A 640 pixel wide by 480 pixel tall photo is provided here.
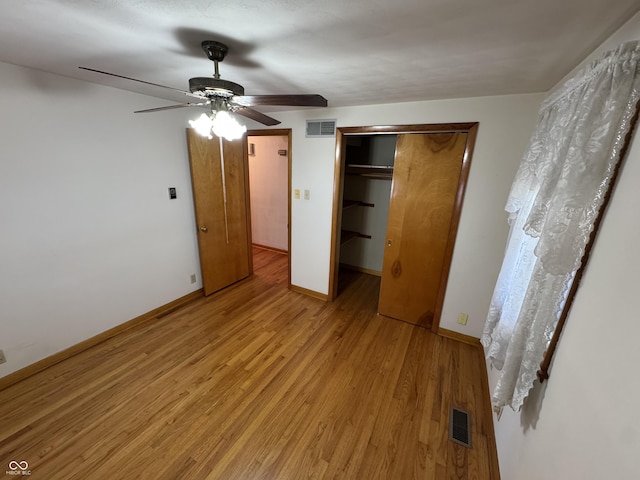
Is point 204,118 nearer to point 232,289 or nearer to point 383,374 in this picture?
point 383,374

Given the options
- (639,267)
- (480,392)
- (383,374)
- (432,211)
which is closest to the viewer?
(639,267)

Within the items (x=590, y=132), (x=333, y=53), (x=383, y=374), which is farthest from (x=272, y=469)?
(x=333, y=53)

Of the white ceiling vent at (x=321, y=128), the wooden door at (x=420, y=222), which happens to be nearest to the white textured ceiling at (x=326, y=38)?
the wooden door at (x=420, y=222)

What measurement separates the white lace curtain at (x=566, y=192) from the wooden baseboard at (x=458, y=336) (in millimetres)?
1366

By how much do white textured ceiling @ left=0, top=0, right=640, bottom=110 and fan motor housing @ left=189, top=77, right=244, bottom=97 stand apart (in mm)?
189

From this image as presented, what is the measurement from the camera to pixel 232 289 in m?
3.41

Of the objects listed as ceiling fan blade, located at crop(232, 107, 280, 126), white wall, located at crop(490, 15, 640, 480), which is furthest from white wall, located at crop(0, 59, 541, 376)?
white wall, located at crop(490, 15, 640, 480)

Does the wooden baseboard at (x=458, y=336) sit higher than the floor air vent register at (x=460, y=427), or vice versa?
the wooden baseboard at (x=458, y=336)

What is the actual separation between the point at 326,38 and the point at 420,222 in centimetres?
182

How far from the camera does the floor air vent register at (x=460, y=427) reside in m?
1.62

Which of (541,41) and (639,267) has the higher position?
(541,41)

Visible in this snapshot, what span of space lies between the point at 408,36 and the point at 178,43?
1.09 meters

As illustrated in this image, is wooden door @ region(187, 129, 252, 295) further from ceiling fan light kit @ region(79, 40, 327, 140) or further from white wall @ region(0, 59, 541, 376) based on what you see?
ceiling fan light kit @ region(79, 40, 327, 140)

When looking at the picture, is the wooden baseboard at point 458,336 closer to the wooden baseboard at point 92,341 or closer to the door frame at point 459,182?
the door frame at point 459,182
